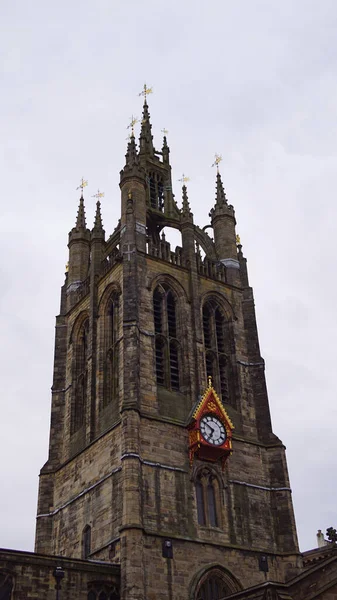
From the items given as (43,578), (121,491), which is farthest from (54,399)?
(43,578)

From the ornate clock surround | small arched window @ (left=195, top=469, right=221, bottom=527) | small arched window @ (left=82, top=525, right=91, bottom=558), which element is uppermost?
the ornate clock surround

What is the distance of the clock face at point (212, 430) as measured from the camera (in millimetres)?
38312

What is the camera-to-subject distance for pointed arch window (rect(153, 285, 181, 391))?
40.7 meters

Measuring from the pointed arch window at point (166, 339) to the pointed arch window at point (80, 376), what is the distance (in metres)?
5.13

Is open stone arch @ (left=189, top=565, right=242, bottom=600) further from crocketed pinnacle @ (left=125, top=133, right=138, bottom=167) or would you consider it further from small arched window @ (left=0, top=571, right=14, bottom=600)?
crocketed pinnacle @ (left=125, top=133, right=138, bottom=167)

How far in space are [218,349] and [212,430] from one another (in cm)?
675

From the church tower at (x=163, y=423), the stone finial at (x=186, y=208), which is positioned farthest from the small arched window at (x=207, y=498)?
the stone finial at (x=186, y=208)

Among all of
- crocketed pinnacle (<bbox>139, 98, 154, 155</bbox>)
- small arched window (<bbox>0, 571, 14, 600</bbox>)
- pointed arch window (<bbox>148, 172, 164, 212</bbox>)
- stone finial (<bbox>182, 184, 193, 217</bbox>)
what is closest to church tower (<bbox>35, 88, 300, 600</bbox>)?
stone finial (<bbox>182, 184, 193, 217</bbox>)

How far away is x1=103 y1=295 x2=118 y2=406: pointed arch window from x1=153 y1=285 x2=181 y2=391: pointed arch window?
227cm

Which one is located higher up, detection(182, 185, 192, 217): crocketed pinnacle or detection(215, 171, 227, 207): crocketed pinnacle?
detection(215, 171, 227, 207): crocketed pinnacle

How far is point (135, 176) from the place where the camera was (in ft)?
154

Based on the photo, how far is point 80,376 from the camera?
1770 inches

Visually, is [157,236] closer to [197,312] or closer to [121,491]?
[197,312]

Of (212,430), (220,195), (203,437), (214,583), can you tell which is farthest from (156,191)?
(214,583)
